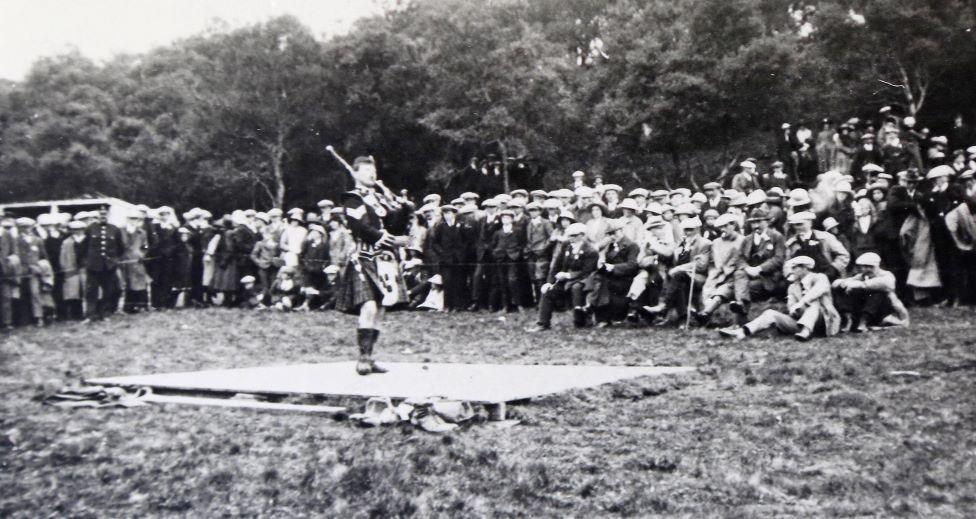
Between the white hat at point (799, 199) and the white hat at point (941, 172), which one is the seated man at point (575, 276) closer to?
the white hat at point (799, 199)

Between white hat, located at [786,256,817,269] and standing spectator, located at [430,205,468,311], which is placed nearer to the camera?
white hat, located at [786,256,817,269]

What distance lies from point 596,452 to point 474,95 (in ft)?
79.9

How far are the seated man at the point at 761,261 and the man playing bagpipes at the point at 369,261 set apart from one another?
5238mm

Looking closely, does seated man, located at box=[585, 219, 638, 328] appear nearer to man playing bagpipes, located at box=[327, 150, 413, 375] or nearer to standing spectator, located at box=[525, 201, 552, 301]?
standing spectator, located at box=[525, 201, 552, 301]

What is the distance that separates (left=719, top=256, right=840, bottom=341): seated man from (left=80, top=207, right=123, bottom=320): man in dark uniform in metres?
12.3

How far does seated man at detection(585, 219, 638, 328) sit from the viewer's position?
46.2 ft

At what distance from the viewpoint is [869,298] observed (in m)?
11.8

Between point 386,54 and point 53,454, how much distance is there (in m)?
31.0

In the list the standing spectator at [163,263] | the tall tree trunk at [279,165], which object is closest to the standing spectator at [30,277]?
the standing spectator at [163,263]

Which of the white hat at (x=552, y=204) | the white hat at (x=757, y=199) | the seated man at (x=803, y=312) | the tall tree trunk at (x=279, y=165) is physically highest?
the tall tree trunk at (x=279, y=165)

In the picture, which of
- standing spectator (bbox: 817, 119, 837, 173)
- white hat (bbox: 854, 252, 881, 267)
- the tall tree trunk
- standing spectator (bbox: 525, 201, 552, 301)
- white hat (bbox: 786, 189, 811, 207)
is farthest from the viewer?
the tall tree trunk

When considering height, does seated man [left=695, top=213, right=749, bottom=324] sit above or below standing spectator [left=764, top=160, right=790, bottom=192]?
below

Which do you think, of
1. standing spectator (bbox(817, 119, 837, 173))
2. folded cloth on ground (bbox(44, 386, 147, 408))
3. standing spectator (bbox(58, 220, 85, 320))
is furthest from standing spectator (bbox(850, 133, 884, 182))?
standing spectator (bbox(58, 220, 85, 320))

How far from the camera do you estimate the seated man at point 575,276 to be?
1417cm
